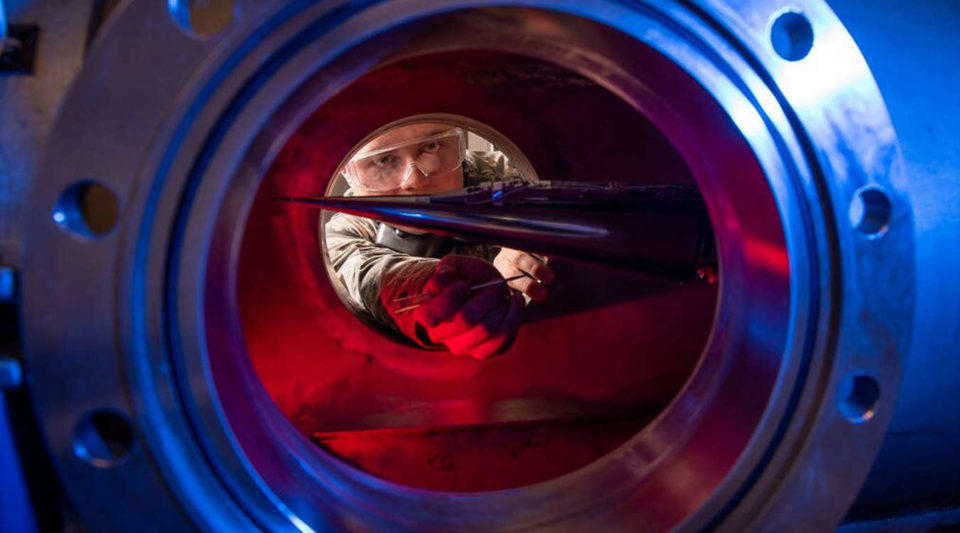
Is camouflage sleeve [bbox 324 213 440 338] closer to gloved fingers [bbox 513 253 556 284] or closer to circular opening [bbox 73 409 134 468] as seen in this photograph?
gloved fingers [bbox 513 253 556 284]

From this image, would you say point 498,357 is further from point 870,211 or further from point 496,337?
point 870,211

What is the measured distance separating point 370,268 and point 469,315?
798 mm

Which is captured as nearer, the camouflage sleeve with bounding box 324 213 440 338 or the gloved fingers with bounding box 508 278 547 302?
the gloved fingers with bounding box 508 278 547 302

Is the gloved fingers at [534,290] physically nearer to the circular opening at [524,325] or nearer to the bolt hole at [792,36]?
the circular opening at [524,325]

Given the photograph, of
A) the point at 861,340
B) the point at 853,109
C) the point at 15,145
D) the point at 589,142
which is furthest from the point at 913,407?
the point at 15,145

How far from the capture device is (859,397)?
666 millimetres

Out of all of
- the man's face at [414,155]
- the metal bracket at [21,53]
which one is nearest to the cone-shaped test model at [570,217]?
the metal bracket at [21,53]

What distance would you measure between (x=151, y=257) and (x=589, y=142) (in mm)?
980

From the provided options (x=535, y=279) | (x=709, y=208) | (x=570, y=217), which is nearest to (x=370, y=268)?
(x=535, y=279)

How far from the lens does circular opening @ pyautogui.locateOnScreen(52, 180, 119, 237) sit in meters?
0.53

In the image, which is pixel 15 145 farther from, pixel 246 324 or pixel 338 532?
pixel 246 324

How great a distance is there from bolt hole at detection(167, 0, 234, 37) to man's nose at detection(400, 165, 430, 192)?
175cm

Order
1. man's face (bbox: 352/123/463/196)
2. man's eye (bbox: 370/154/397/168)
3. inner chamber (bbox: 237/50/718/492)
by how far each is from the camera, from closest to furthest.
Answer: inner chamber (bbox: 237/50/718/492) → man's face (bbox: 352/123/463/196) → man's eye (bbox: 370/154/397/168)

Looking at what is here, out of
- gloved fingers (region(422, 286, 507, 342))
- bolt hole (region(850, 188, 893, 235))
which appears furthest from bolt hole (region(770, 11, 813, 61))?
gloved fingers (region(422, 286, 507, 342))
